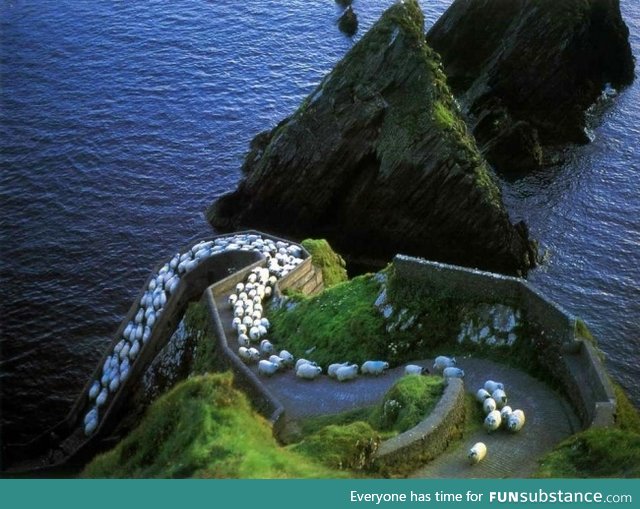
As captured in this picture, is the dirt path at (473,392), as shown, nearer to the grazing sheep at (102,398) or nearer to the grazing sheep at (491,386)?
the grazing sheep at (491,386)

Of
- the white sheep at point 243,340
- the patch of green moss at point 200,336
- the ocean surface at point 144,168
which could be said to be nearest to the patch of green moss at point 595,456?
the white sheep at point 243,340

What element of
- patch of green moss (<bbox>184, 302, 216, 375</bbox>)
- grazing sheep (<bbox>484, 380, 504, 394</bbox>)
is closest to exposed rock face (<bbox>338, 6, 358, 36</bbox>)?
patch of green moss (<bbox>184, 302, 216, 375</bbox>)

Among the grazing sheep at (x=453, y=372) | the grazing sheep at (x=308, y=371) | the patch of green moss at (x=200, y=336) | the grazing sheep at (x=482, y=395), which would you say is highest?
the grazing sheep at (x=482, y=395)

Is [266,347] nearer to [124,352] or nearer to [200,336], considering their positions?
[200,336]

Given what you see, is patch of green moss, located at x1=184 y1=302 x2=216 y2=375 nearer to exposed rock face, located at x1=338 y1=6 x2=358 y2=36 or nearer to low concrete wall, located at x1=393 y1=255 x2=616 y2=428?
low concrete wall, located at x1=393 y1=255 x2=616 y2=428

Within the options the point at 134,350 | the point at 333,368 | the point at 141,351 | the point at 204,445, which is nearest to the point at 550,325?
the point at 333,368

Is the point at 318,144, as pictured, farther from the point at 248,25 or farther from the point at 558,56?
the point at 248,25

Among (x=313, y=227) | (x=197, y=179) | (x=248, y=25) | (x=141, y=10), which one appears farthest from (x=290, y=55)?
(x=313, y=227)
